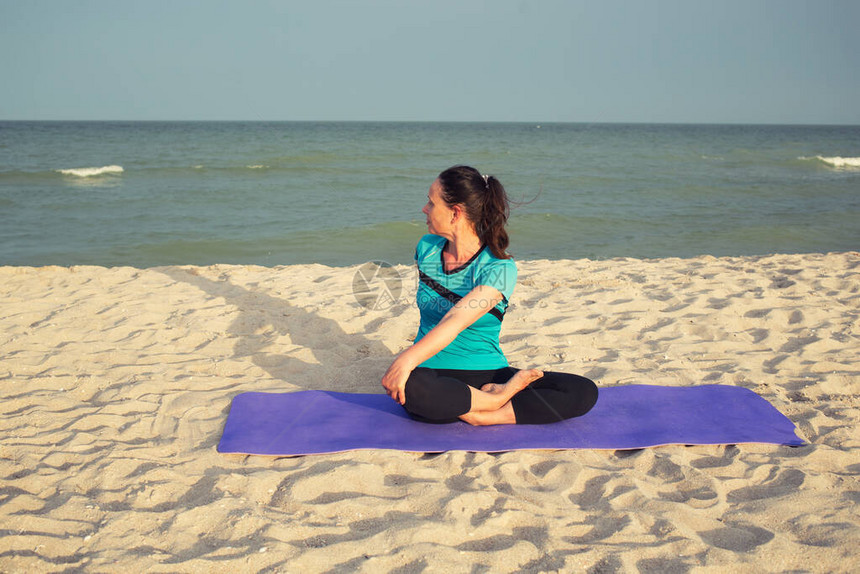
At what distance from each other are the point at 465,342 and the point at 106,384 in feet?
6.63

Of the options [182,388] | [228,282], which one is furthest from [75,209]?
[182,388]

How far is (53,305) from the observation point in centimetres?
462

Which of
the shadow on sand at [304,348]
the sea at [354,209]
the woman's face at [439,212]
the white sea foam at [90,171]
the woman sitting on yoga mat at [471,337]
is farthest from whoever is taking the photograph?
the white sea foam at [90,171]

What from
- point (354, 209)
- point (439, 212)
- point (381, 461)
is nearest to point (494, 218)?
point (439, 212)

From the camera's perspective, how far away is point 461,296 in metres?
2.95

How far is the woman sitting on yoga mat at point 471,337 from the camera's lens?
2.69 m

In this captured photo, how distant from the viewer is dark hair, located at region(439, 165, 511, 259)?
9.09ft

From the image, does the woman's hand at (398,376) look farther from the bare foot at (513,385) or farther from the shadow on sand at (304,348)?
the shadow on sand at (304,348)

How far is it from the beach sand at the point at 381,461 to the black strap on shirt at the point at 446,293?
2.17ft

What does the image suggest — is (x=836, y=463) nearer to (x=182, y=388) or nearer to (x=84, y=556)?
(x=84, y=556)

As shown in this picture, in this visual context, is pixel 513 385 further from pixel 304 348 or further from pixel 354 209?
pixel 354 209

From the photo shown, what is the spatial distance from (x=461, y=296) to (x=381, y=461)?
2.86 ft

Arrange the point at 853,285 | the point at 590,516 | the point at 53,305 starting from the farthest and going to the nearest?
1. the point at 853,285
2. the point at 53,305
3. the point at 590,516

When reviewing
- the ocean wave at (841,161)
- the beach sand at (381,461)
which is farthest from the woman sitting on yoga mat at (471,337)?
the ocean wave at (841,161)
